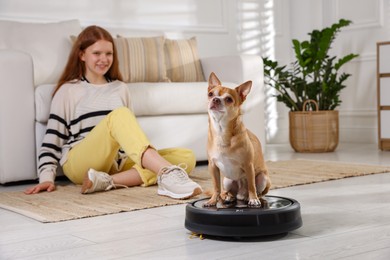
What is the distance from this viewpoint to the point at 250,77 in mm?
4012

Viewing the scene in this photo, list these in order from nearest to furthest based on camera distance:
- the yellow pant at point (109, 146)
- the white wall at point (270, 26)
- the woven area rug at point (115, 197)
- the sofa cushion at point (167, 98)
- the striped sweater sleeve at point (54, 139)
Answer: the woven area rug at point (115, 197)
the yellow pant at point (109, 146)
the striped sweater sleeve at point (54, 139)
the sofa cushion at point (167, 98)
the white wall at point (270, 26)

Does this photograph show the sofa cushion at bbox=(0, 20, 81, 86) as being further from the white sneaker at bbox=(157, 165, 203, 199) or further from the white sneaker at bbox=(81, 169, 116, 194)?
the white sneaker at bbox=(157, 165, 203, 199)

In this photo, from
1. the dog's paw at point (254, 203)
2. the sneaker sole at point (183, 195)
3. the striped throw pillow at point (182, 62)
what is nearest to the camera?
the dog's paw at point (254, 203)

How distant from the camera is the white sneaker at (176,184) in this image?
2.50 metres

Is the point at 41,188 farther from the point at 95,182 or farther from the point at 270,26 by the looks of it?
the point at 270,26

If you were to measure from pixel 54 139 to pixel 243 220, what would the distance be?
1.51 metres

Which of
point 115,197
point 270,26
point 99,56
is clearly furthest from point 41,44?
point 270,26

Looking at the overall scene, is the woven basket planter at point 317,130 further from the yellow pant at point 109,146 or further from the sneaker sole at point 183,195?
the sneaker sole at point 183,195

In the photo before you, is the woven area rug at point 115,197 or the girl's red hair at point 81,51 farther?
the girl's red hair at point 81,51

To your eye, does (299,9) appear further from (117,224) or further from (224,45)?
(117,224)

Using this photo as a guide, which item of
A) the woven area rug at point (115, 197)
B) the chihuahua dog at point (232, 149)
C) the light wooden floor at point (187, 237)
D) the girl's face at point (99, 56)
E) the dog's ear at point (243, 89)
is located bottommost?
the woven area rug at point (115, 197)

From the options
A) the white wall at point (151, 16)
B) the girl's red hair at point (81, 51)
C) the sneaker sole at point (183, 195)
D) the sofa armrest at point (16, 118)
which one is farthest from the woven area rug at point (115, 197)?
the white wall at point (151, 16)

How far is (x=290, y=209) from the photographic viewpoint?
1753mm

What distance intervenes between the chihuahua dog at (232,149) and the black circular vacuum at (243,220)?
42 millimetres
